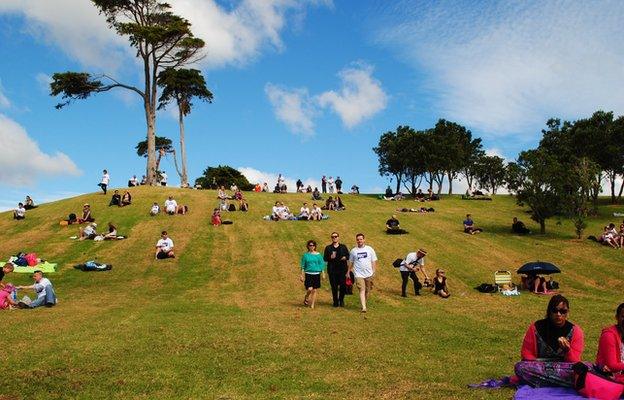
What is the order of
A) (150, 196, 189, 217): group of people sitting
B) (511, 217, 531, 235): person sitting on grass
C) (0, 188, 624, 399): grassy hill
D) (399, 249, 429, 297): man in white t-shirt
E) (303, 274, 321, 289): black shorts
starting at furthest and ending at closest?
(150, 196, 189, 217): group of people sitting, (511, 217, 531, 235): person sitting on grass, (399, 249, 429, 297): man in white t-shirt, (303, 274, 321, 289): black shorts, (0, 188, 624, 399): grassy hill

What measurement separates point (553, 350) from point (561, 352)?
117 millimetres

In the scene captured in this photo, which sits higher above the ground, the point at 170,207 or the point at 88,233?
the point at 170,207

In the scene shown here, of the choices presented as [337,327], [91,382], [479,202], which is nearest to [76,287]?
[337,327]

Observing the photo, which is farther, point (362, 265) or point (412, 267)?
point (412, 267)

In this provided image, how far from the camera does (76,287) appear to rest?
2308 cm

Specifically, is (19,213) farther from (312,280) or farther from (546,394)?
(546,394)

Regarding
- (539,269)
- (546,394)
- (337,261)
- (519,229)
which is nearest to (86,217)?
(337,261)

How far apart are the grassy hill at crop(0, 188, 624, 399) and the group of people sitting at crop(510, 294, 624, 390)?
2.11 feet

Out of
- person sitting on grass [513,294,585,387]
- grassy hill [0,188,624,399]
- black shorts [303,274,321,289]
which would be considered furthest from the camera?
black shorts [303,274,321,289]

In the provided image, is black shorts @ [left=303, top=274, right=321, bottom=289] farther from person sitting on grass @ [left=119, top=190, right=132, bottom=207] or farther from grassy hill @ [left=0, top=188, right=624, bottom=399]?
person sitting on grass @ [left=119, top=190, right=132, bottom=207]

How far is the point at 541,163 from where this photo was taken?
37.8m

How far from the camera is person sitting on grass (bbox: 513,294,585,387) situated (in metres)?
7.82

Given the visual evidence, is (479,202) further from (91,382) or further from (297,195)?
(91,382)

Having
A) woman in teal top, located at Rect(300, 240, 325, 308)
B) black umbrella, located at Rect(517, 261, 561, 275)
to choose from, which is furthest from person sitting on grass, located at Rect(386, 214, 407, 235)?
woman in teal top, located at Rect(300, 240, 325, 308)
